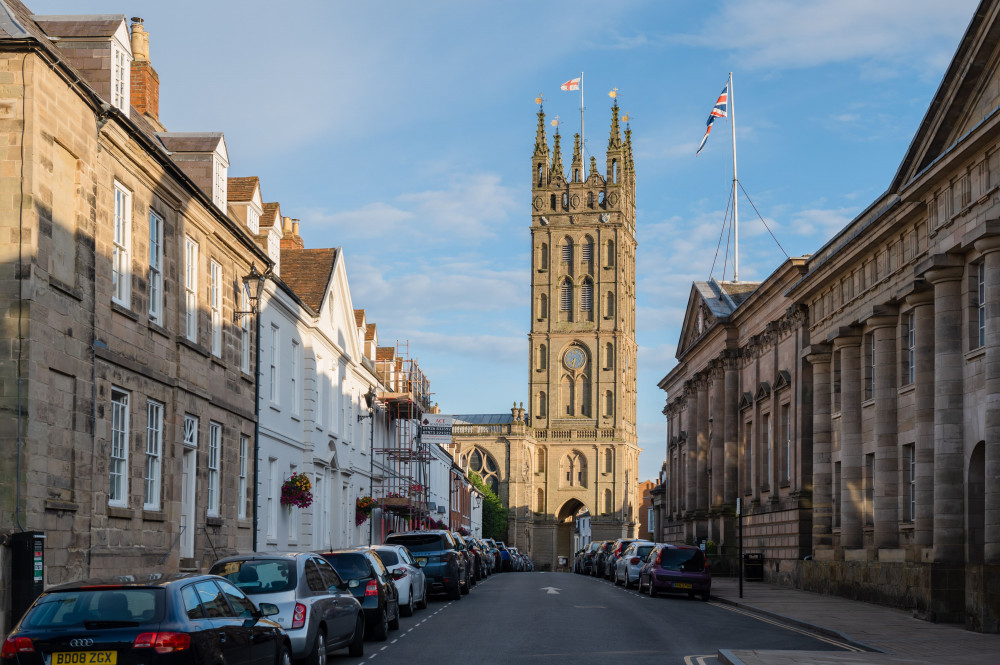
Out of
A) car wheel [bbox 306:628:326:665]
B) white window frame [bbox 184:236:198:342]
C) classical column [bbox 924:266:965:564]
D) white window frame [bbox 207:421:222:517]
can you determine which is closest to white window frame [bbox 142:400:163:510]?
white window frame [bbox 184:236:198:342]

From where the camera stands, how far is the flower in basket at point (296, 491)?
30469 millimetres

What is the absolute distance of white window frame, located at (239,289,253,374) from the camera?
27.1 metres

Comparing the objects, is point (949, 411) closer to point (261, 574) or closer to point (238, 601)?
point (261, 574)

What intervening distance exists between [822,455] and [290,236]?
62.6 feet

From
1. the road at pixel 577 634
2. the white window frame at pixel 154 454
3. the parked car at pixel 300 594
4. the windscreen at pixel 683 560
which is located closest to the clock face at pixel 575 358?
the windscreen at pixel 683 560

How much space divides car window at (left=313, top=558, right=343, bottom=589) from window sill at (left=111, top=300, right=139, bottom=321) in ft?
18.5

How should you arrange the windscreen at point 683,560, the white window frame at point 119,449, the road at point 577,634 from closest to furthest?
1. the road at point 577,634
2. the white window frame at point 119,449
3. the windscreen at point 683,560

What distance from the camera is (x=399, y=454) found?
48031 mm

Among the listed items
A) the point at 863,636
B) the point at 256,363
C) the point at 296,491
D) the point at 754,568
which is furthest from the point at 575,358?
the point at 863,636

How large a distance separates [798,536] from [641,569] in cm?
687

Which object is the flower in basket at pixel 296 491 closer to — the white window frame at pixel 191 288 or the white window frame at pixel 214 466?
the white window frame at pixel 214 466

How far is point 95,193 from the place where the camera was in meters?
18.0

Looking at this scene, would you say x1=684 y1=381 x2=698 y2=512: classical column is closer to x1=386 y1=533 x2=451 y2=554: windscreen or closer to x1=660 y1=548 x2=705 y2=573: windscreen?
x1=660 y1=548 x2=705 y2=573: windscreen

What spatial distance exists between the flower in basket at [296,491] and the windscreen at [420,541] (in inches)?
95.7
